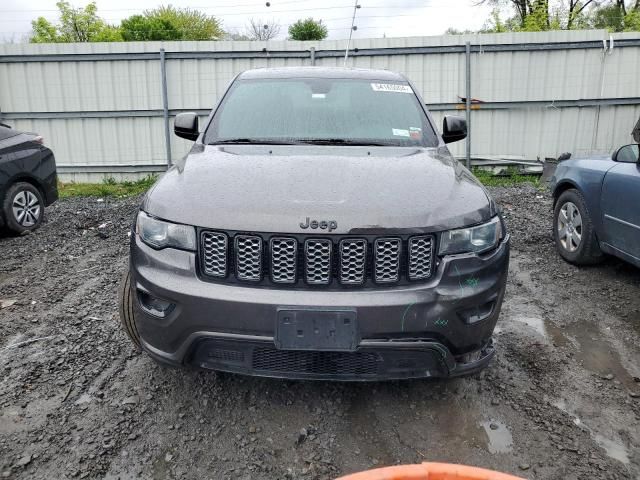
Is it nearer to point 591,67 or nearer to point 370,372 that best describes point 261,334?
point 370,372

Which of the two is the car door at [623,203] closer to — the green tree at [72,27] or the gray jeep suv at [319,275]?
the gray jeep suv at [319,275]

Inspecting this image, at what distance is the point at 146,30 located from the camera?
104 ft

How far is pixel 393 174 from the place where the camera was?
2.72 metres

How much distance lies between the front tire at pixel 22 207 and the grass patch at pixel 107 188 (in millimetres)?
2704

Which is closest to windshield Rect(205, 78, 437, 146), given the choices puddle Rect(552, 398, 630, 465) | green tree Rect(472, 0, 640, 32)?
puddle Rect(552, 398, 630, 465)

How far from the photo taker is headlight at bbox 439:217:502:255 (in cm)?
238

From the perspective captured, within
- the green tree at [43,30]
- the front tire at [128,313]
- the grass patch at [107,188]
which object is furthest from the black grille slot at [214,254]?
the green tree at [43,30]

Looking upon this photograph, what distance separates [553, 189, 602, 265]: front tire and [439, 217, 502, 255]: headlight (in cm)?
261

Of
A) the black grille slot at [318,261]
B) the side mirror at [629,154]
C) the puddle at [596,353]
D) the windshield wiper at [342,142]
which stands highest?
the windshield wiper at [342,142]

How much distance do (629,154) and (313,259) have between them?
3.14 metres

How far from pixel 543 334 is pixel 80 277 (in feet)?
12.5

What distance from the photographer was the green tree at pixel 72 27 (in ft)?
119

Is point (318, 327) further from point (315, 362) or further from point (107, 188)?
point (107, 188)

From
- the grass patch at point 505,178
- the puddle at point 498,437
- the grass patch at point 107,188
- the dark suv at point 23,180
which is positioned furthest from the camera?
the grass patch at point 505,178
